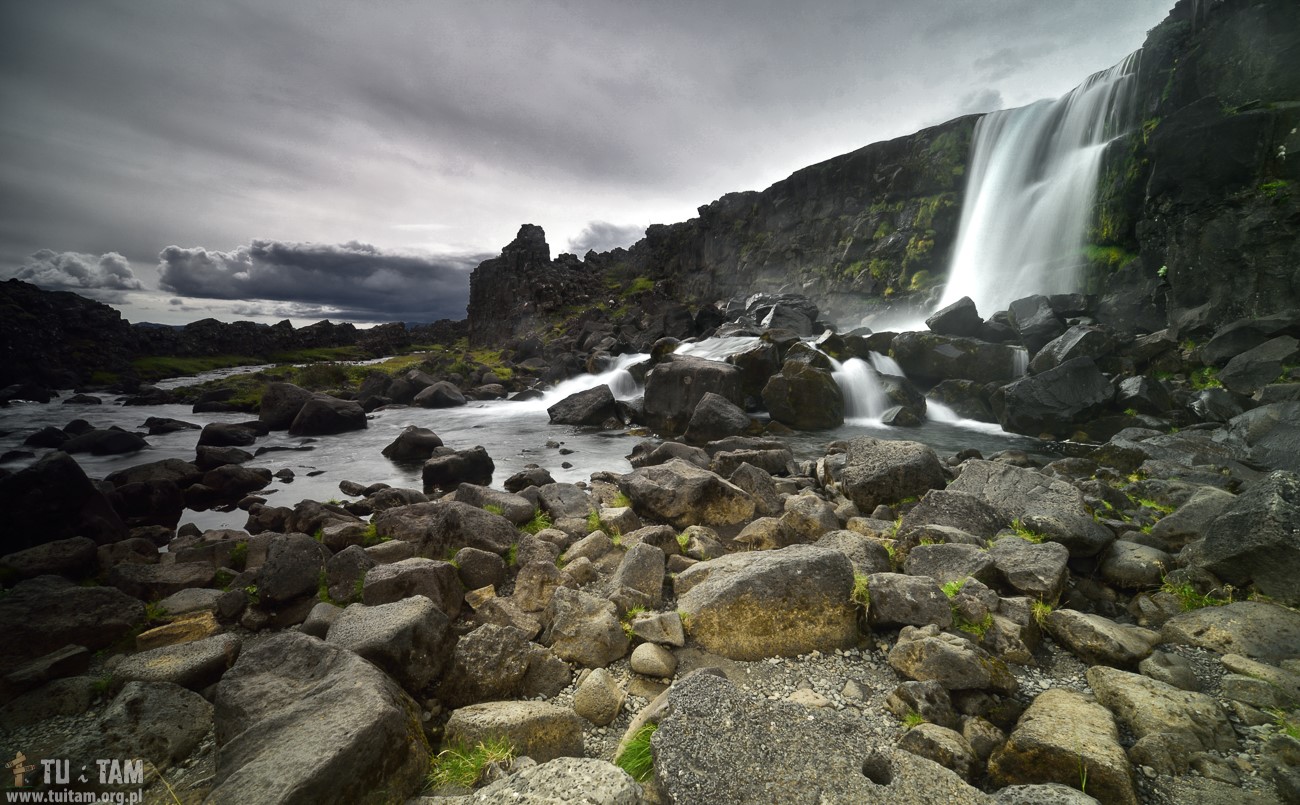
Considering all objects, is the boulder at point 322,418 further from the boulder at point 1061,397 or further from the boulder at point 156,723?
the boulder at point 1061,397

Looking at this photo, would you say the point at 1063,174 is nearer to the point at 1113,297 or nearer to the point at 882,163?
the point at 1113,297

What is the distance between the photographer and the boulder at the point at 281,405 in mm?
32188

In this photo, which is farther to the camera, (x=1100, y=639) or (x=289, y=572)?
(x=289, y=572)

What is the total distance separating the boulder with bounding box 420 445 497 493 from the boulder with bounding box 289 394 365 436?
1724 cm

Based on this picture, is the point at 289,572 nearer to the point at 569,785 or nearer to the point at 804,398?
the point at 569,785

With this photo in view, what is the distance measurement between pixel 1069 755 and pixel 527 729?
15.4 ft

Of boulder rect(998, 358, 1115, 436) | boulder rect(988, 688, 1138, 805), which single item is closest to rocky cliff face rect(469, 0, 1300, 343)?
boulder rect(998, 358, 1115, 436)

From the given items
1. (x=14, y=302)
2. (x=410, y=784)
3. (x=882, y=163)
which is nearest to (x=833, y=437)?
(x=410, y=784)

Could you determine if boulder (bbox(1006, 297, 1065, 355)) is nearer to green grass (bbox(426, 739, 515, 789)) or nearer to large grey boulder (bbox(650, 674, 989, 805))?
large grey boulder (bbox(650, 674, 989, 805))

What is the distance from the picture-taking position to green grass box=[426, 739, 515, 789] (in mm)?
4273

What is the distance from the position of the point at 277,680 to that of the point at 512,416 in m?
33.3

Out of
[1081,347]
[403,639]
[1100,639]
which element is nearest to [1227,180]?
[1081,347]

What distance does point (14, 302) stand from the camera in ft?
210

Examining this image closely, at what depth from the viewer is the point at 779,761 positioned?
12.8ft
